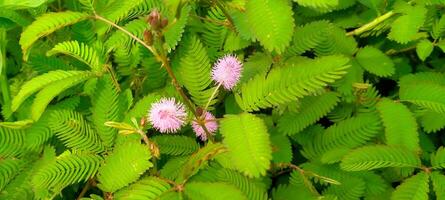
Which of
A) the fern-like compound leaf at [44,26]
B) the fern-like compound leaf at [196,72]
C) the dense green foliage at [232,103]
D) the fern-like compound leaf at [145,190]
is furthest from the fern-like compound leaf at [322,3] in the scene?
the fern-like compound leaf at [44,26]

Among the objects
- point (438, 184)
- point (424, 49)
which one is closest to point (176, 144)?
point (438, 184)

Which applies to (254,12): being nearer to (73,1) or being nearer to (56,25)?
(56,25)

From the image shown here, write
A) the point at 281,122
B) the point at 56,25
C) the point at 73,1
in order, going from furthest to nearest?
the point at 73,1 → the point at 281,122 → the point at 56,25

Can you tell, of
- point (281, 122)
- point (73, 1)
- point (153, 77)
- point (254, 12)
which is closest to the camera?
point (254, 12)

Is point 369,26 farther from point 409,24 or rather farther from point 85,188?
point 85,188

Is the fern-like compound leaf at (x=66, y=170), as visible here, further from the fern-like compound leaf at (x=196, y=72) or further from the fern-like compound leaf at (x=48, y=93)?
the fern-like compound leaf at (x=196, y=72)

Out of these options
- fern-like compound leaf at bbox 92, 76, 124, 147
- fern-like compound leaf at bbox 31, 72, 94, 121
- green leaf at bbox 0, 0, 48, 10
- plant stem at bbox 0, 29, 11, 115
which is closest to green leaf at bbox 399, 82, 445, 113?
fern-like compound leaf at bbox 92, 76, 124, 147

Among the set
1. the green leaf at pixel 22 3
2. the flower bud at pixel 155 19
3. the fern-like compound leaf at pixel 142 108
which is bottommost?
the fern-like compound leaf at pixel 142 108

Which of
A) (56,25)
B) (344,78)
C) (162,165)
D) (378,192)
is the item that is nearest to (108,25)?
(56,25)
